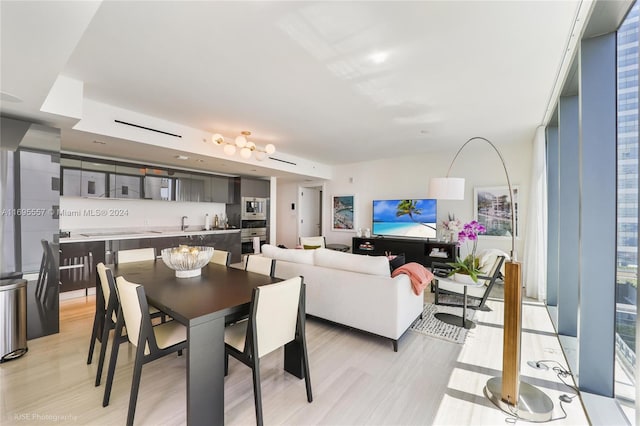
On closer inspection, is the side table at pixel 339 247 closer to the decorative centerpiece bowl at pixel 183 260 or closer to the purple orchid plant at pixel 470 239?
the purple orchid plant at pixel 470 239

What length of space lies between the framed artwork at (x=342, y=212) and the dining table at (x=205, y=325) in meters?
5.07

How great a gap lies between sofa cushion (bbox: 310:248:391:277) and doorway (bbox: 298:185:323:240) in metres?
4.90

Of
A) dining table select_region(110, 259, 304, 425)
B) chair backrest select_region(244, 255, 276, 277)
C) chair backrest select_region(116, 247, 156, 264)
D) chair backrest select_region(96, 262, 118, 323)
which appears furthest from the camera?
chair backrest select_region(116, 247, 156, 264)

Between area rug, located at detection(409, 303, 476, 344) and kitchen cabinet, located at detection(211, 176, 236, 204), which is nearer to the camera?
area rug, located at detection(409, 303, 476, 344)

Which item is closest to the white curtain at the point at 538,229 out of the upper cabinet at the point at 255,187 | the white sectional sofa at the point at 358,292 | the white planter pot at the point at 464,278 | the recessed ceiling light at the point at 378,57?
the white planter pot at the point at 464,278

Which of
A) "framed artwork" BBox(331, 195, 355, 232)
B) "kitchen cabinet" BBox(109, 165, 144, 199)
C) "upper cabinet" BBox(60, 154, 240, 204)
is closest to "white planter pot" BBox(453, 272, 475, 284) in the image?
"framed artwork" BBox(331, 195, 355, 232)

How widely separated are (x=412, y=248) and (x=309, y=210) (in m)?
3.63

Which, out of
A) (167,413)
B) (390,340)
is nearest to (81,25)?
(167,413)

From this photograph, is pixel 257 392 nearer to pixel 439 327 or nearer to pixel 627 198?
pixel 439 327

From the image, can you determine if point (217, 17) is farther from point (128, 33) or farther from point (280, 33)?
point (128, 33)

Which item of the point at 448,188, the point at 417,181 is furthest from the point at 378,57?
the point at 417,181

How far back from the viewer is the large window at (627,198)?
169 centimetres

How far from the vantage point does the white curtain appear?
3.89m

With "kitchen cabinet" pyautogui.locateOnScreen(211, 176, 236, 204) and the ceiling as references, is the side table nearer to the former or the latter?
"kitchen cabinet" pyautogui.locateOnScreen(211, 176, 236, 204)
